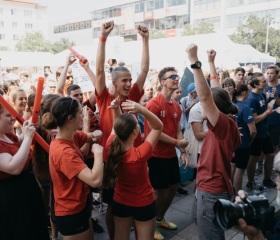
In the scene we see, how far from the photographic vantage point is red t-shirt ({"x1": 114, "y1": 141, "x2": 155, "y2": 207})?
2281mm

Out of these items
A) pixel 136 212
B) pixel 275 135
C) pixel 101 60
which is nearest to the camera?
pixel 136 212

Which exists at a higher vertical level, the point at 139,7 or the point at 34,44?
the point at 139,7

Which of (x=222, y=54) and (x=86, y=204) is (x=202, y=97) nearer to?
(x=86, y=204)

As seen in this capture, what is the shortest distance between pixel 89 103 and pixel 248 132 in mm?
2339

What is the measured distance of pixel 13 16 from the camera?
255ft

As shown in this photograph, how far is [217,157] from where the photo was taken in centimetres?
231

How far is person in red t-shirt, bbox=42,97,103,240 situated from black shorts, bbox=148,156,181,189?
129 centimetres

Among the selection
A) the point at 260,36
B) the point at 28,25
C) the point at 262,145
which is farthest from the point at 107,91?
the point at 28,25

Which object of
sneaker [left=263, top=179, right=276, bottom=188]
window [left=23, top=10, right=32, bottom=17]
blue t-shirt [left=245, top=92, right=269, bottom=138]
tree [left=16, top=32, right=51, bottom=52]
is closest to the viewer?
blue t-shirt [left=245, top=92, right=269, bottom=138]

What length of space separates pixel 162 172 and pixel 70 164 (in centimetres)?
161

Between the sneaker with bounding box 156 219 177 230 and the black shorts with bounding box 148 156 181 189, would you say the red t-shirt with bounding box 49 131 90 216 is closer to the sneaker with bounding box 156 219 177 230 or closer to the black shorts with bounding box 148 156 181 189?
the black shorts with bounding box 148 156 181 189

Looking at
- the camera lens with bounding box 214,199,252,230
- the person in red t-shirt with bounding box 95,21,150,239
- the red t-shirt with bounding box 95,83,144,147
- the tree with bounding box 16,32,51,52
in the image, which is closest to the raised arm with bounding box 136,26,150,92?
the person in red t-shirt with bounding box 95,21,150,239

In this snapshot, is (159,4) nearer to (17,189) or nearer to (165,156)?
(165,156)

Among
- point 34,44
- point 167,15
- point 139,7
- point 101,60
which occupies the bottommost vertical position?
point 101,60
